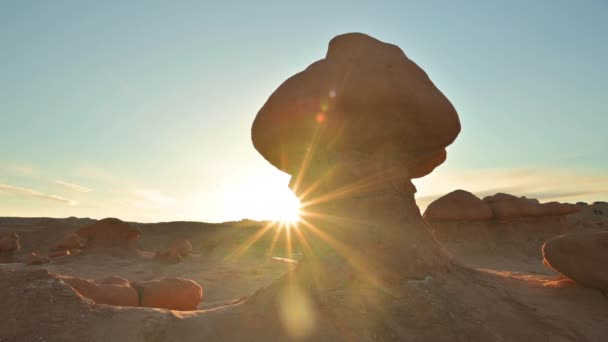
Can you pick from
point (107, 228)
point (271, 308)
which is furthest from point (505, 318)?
point (107, 228)

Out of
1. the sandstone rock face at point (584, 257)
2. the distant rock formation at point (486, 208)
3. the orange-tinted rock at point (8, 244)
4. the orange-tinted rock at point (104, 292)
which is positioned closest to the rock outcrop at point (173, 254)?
the orange-tinted rock at point (8, 244)

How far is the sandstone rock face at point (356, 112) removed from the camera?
5.41 metres

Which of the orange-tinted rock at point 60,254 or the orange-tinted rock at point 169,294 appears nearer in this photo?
the orange-tinted rock at point 169,294

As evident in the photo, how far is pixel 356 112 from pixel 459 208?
38.8 ft

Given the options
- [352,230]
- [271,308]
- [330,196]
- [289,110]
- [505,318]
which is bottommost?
[505,318]

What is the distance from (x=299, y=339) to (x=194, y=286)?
2.79m

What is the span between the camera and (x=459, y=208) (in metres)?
15.5

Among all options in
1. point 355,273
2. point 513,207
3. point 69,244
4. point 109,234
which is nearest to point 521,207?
point 513,207

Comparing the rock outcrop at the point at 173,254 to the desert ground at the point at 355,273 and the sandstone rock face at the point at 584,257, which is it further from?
the sandstone rock face at the point at 584,257

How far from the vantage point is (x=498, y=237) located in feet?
50.7

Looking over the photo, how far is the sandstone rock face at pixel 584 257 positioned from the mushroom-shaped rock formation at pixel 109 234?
49.2 feet

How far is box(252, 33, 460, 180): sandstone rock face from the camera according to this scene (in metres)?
5.41

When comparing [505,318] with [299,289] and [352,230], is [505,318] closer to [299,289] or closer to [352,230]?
[352,230]

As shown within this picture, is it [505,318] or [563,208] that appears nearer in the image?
[505,318]
